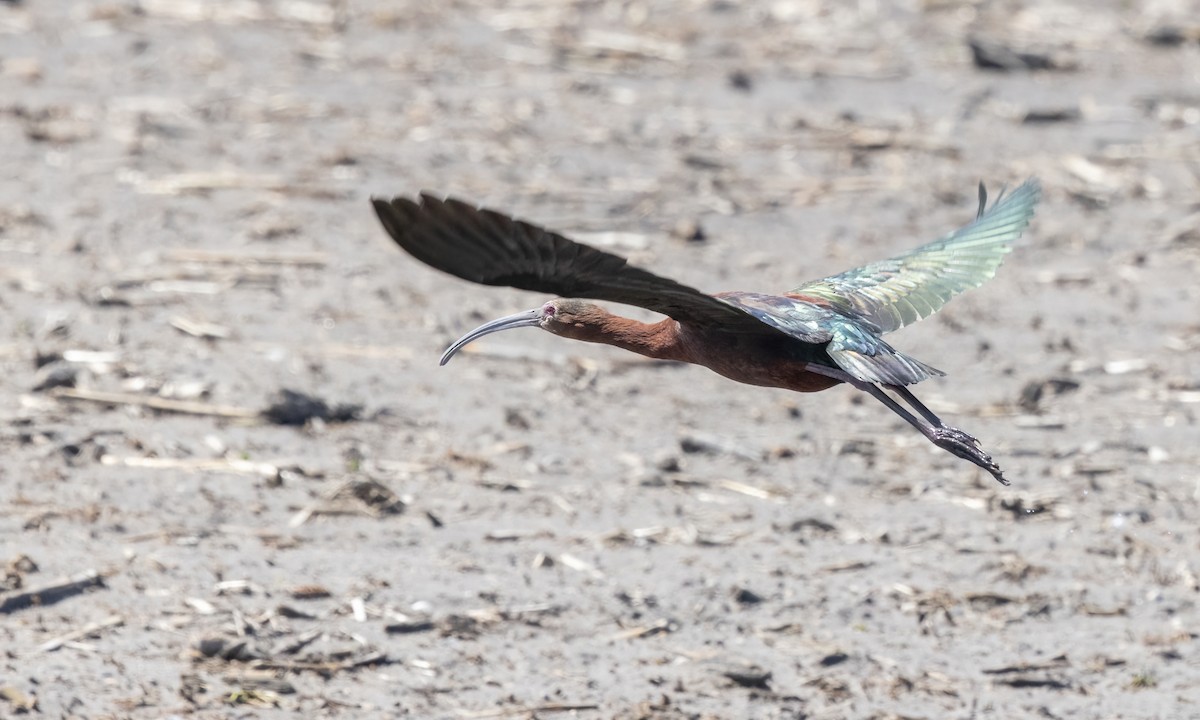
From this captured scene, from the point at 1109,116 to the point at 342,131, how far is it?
6180mm

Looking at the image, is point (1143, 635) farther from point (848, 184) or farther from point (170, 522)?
point (848, 184)

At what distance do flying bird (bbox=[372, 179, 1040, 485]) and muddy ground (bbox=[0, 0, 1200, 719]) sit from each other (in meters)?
1.46

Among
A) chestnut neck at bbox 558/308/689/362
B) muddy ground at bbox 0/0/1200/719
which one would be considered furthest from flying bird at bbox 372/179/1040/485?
muddy ground at bbox 0/0/1200/719

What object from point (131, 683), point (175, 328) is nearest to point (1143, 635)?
point (131, 683)

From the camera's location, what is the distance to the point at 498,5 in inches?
Result: 621

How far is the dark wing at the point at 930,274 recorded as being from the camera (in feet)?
22.7

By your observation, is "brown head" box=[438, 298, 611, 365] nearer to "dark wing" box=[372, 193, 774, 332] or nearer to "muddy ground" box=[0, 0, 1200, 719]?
"dark wing" box=[372, 193, 774, 332]

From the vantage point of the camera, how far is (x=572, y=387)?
31.9 feet

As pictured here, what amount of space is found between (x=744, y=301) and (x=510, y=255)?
1.32 meters

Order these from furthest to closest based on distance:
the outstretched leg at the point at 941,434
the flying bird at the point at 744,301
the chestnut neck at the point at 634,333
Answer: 1. the chestnut neck at the point at 634,333
2. the outstretched leg at the point at 941,434
3. the flying bird at the point at 744,301

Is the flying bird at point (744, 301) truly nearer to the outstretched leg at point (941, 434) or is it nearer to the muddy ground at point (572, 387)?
the outstretched leg at point (941, 434)

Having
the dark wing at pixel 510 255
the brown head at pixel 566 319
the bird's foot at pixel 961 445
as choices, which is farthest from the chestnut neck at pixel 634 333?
the bird's foot at pixel 961 445

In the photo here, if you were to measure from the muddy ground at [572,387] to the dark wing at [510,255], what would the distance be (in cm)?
225

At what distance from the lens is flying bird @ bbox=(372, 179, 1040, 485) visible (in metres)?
4.86
